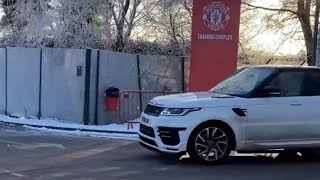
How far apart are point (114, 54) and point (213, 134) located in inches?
291

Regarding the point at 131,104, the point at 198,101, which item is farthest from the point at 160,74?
the point at 198,101

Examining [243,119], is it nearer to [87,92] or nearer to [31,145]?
[31,145]

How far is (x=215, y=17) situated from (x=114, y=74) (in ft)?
11.0

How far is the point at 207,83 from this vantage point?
1555cm

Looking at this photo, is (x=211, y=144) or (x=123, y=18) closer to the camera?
(x=211, y=144)

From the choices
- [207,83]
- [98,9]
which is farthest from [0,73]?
[207,83]

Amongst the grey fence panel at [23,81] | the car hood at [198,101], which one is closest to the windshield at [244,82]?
the car hood at [198,101]

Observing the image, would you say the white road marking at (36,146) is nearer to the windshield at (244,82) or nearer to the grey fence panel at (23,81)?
the windshield at (244,82)

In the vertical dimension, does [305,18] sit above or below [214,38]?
above

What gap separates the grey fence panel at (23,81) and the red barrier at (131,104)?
8.54 feet

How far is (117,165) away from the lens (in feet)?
31.7

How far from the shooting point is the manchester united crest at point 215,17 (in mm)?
15312

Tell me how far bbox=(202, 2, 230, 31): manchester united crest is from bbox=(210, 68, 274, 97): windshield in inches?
186

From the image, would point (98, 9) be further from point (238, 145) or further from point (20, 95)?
point (238, 145)
